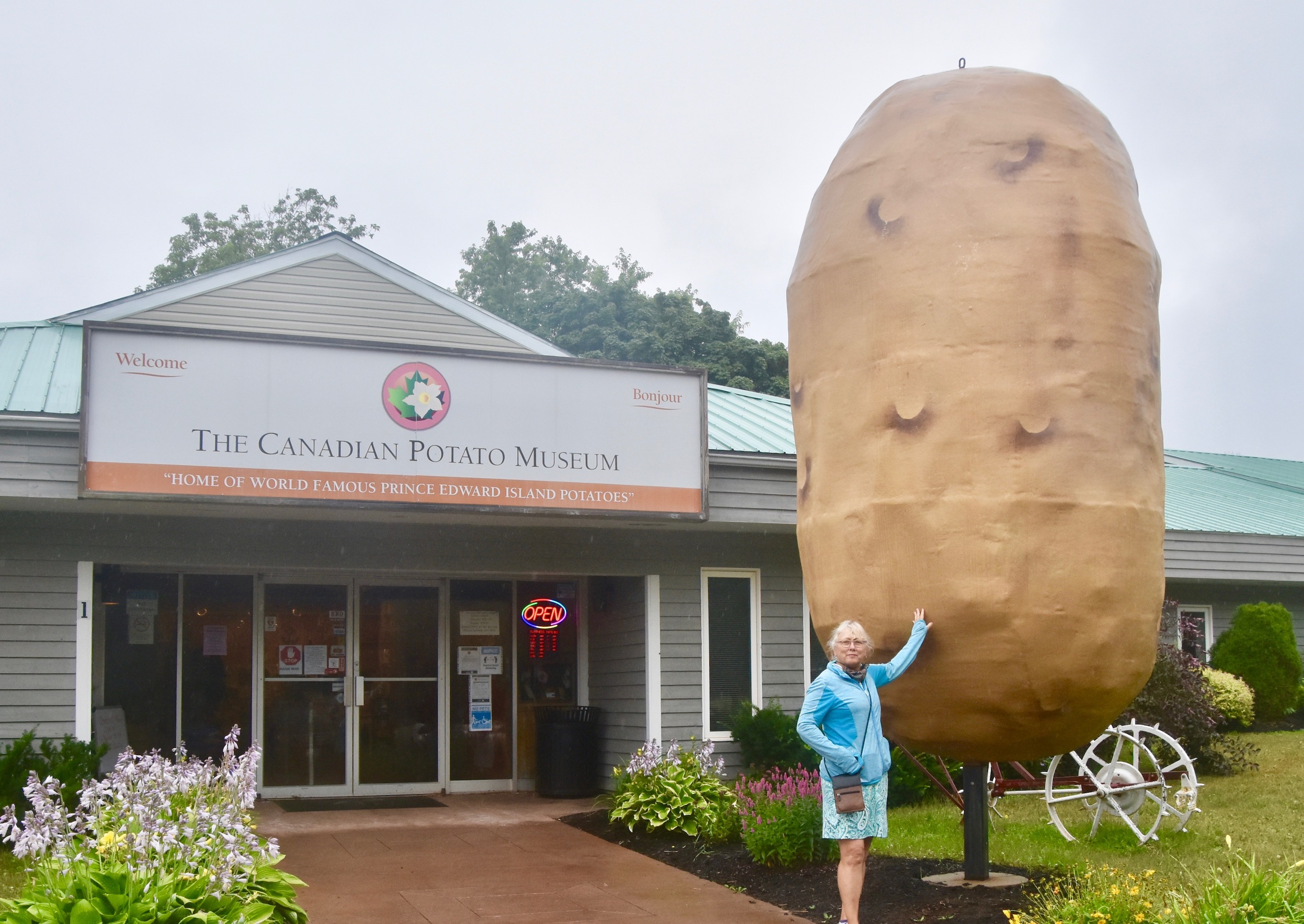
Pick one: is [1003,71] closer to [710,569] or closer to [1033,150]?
[1033,150]

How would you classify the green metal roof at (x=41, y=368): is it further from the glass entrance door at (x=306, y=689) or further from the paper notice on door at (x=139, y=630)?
the glass entrance door at (x=306, y=689)

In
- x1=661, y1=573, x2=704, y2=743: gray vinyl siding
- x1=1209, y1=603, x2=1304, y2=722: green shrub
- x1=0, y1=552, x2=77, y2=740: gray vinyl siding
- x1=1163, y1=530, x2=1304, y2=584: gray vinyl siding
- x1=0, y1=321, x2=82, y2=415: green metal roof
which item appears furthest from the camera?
x1=1209, y1=603, x2=1304, y2=722: green shrub

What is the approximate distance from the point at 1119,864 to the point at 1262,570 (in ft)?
31.9

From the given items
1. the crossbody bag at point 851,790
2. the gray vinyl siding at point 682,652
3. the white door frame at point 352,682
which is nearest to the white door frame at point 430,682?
the white door frame at point 352,682

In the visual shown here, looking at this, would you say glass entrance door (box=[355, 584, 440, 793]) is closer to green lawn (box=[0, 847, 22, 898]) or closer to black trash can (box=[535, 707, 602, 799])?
black trash can (box=[535, 707, 602, 799])

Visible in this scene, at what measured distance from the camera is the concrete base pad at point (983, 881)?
6.87 meters

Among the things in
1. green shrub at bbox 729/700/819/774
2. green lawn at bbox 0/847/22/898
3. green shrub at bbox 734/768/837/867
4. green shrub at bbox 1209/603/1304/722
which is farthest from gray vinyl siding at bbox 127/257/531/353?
green shrub at bbox 1209/603/1304/722

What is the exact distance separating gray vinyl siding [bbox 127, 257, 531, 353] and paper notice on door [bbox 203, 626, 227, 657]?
3.06m

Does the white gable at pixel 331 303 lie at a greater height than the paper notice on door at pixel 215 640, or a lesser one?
greater

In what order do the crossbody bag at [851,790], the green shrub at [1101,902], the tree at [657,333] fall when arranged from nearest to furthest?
the green shrub at [1101,902] < the crossbody bag at [851,790] < the tree at [657,333]

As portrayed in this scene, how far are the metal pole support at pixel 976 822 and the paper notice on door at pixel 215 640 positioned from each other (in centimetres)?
794

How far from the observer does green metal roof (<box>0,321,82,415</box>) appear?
32.5 ft

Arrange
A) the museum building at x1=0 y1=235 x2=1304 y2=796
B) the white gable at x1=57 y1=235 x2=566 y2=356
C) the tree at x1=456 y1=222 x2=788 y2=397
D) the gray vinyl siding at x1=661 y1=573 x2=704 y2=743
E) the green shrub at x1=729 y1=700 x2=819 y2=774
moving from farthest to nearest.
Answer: the tree at x1=456 y1=222 x2=788 y2=397
the white gable at x1=57 y1=235 x2=566 y2=356
the gray vinyl siding at x1=661 y1=573 x2=704 y2=743
the green shrub at x1=729 y1=700 x2=819 y2=774
the museum building at x1=0 y1=235 x2=1304 y2=796

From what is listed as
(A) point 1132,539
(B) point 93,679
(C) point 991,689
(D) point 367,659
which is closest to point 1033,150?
(A) point 1132,539
